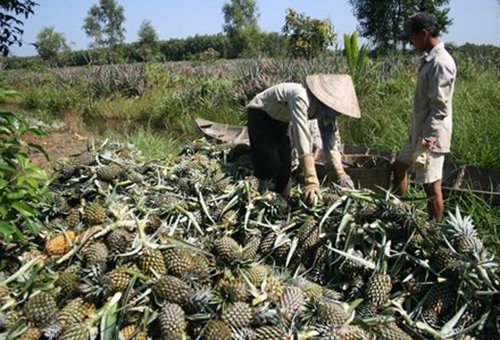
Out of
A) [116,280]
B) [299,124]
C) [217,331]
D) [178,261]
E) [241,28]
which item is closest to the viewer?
[217,331]

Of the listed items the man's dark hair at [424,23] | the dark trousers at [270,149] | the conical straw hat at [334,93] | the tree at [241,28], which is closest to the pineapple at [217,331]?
the dark trousers at [270,149]

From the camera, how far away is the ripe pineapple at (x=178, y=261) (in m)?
2.47

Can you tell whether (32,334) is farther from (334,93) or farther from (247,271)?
(334,93)

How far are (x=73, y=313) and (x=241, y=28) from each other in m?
60.0

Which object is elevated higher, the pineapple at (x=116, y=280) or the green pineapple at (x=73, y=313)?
the pineapple at (x=116, y=280)

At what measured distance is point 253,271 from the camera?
2537 mm

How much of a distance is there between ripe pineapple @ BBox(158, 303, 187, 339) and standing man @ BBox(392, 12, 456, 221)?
2.42m

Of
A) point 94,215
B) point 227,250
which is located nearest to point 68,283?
point 94,215

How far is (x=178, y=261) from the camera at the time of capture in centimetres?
250

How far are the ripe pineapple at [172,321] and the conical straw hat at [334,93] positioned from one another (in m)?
1.92

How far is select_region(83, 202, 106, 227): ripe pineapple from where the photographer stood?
2.93 m

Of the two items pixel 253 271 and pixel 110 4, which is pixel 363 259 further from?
pixel 110 4

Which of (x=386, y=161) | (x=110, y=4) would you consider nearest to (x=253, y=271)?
(x=386, y=161)

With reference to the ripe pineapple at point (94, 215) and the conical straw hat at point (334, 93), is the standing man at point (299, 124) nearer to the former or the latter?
the conical straw hat at point (334, 93)
